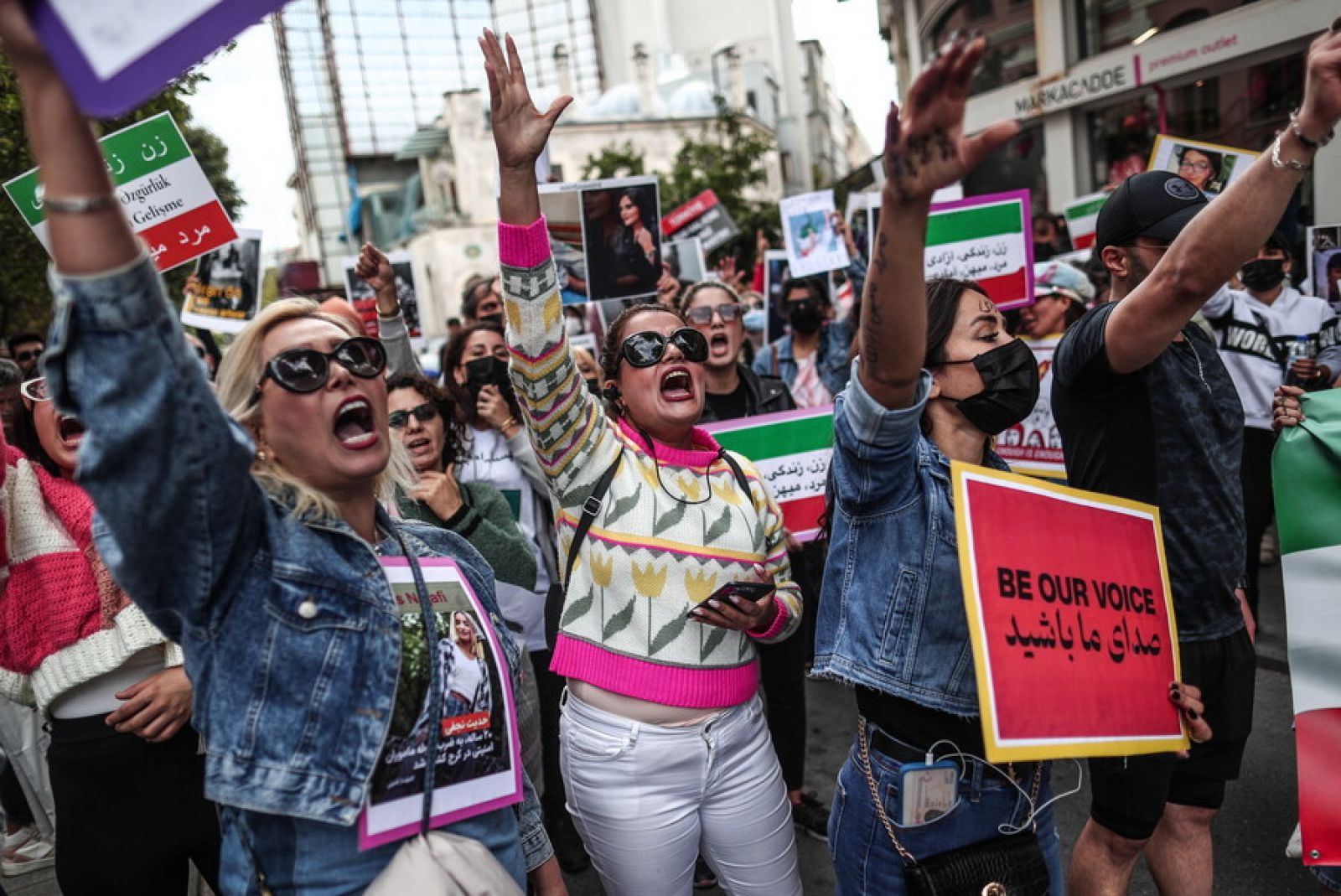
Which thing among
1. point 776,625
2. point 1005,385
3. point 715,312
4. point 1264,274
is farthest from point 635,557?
point 1264,274

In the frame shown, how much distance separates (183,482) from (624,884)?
1.58 m

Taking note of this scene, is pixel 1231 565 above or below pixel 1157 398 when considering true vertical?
below

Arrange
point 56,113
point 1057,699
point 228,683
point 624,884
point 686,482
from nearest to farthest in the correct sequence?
point 56,113
point 228,683
point 1057,699
point 624,884
point 686,482

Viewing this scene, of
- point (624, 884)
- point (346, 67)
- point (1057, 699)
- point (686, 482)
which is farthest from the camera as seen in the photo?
point (346, 67)

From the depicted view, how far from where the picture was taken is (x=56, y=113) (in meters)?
1.08

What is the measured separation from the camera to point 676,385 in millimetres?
2549

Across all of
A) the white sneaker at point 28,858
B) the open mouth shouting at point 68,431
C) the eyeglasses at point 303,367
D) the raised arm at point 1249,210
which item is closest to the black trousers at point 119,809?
the open mouth shouting at point 68,431

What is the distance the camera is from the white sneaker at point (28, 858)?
3.94 meters

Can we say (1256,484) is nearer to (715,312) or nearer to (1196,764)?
(1196,764)

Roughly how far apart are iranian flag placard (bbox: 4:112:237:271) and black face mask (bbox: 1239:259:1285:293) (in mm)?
5480

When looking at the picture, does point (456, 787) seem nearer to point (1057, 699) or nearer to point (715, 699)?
point (715, 699)

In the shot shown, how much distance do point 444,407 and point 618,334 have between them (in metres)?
1.07

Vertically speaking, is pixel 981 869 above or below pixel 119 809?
below

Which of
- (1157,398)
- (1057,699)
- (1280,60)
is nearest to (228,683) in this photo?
(1057,699)
